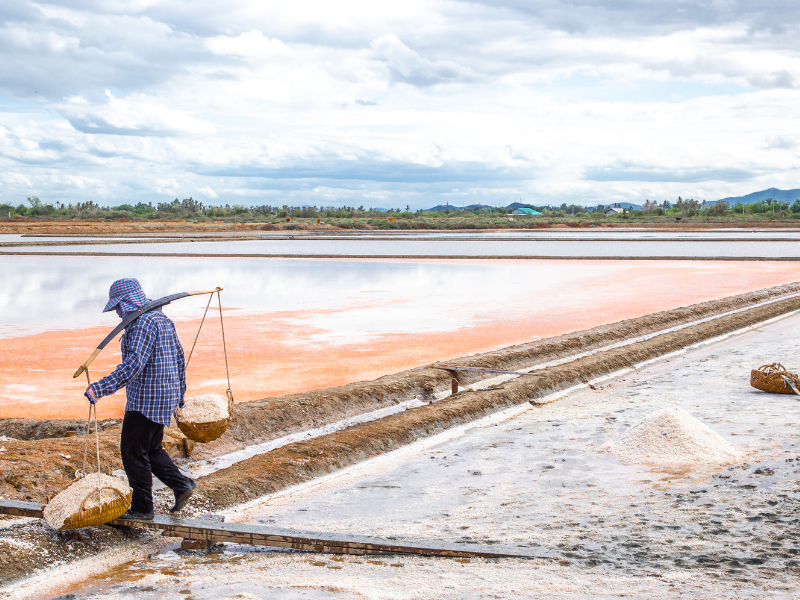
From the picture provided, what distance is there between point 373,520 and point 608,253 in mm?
31328

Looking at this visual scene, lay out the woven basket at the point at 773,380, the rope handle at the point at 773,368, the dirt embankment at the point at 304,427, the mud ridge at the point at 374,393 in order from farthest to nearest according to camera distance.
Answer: the rope handle at the point at 773,368
the woven basket at the point at 773,380
the mud ridge at the point at 374,393
the dirt embankment at the point at 304,427

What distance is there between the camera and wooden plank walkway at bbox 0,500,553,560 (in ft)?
12.7

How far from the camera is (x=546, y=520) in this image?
4395mm

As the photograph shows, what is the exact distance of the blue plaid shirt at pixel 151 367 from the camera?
149 inches

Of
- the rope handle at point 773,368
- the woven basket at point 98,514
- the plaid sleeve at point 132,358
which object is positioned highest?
the plaid sleeve at point 132,358

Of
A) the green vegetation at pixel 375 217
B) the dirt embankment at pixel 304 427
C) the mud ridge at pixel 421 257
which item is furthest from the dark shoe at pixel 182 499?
the green vegetation at pixel 375 217

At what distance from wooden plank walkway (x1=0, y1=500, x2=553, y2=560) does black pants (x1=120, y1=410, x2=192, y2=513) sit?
156 mm

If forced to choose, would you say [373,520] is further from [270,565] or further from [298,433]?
[298,433]

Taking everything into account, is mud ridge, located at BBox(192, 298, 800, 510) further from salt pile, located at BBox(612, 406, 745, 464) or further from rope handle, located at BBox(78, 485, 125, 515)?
salt pile, located at BBox(612, 406, 745, 464)

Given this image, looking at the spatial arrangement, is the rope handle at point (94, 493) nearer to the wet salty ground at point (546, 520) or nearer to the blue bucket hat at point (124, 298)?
the wet salty ground at point (546, 520)

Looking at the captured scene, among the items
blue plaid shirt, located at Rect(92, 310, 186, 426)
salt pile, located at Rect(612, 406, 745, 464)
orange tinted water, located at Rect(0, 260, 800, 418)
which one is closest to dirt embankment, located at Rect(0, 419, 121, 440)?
orange tinted water, located at Rect(0, 260, 800, 418)

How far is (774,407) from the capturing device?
6.99m

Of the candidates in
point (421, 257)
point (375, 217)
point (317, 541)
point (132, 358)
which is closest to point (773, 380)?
point (317, 541)

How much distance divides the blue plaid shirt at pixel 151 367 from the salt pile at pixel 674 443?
3.27 metres
